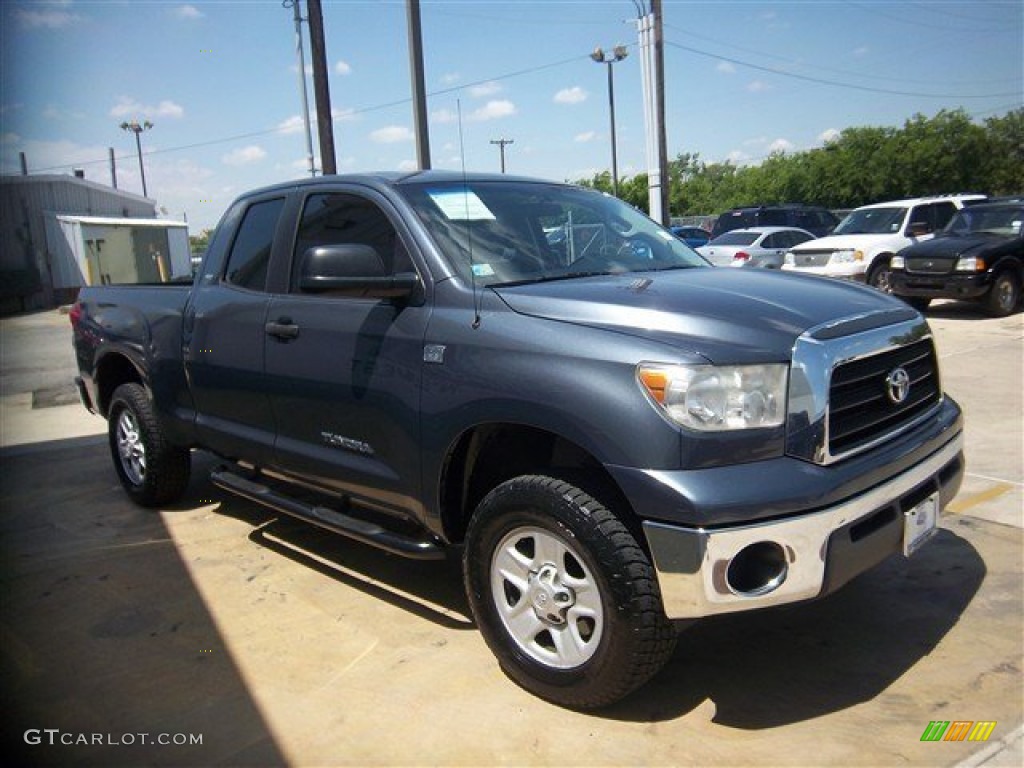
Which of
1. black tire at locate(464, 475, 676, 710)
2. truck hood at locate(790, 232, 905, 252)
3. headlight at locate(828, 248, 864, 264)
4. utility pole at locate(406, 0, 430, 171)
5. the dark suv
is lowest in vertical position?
black tire at locate(464, 475, 676, 710)

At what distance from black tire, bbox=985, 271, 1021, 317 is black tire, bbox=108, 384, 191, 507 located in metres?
11.7

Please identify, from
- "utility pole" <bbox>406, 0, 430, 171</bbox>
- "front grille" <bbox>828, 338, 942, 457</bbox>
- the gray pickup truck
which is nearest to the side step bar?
the gray pickup truck

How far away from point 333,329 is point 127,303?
2374mm

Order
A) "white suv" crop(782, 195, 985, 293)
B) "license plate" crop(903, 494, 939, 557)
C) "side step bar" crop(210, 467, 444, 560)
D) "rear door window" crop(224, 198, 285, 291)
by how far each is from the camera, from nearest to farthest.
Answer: "license plate" crop(903, 494, 939, 557)
"side step bar" crop(210, 467, 444, 560)
"rear door window" crop(224, 198, 285, 291)
"white suv" crop(782, 195, 985, 293)

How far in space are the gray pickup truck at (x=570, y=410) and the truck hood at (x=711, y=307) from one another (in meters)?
0.01

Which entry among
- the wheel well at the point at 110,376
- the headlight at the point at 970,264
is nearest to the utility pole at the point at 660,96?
the headlight at the point at 970,264

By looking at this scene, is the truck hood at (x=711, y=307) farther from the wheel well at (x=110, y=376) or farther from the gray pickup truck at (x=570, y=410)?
the wheel well at (x=110, y=376)

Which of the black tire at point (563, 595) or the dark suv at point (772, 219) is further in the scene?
the dark suv at point (772, 219)

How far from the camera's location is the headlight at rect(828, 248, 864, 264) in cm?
1385

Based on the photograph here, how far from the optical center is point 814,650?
10.6 ft

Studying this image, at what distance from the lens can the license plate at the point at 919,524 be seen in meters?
2.81

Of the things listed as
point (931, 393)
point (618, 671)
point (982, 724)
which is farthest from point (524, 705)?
point (931, 393)

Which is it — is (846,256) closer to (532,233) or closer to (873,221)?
(873,221)

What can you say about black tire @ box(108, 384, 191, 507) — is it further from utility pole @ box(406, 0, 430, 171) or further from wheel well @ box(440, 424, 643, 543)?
utility pole @ box(406, 0, 430, 171)
